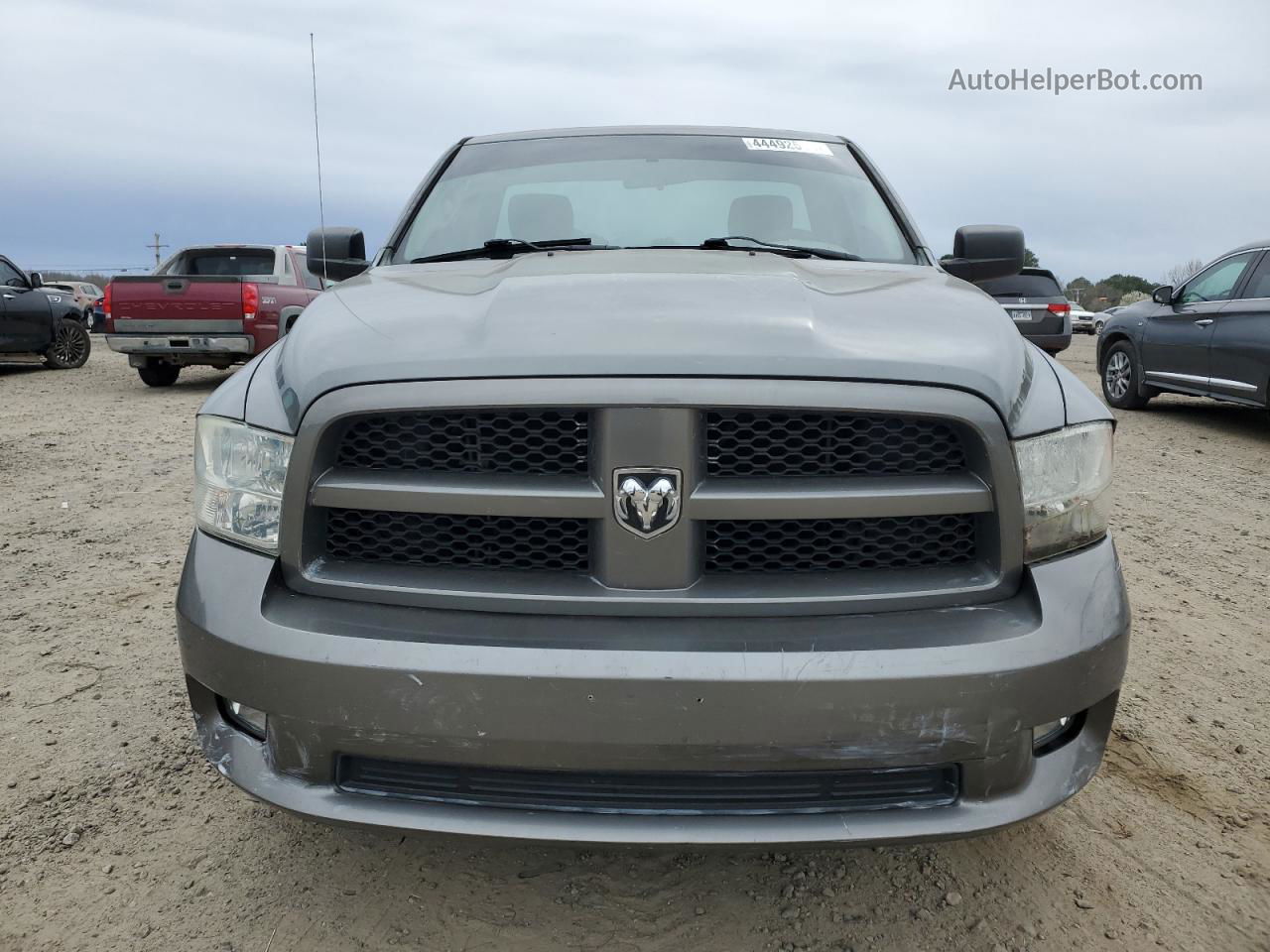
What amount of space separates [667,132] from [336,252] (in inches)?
48.1

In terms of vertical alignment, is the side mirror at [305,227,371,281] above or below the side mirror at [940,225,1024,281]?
below

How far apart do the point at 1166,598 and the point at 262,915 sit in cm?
363

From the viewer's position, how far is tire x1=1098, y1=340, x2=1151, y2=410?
32.9 feet

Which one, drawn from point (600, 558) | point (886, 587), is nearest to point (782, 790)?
point (886, 587)

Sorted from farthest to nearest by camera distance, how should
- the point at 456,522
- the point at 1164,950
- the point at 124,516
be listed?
the point at 124,516, the point at 1164,950, the point at 456,522

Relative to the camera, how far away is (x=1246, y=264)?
8477 millimetres

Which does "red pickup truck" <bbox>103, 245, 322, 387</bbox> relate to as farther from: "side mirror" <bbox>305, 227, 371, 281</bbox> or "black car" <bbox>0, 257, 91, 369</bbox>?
"side mirror" <bbox>305, 227, 371, 281</bbox>

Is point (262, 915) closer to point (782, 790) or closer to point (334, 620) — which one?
point (334, 620)

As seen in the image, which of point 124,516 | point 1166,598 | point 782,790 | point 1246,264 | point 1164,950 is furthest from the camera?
point 1246,264

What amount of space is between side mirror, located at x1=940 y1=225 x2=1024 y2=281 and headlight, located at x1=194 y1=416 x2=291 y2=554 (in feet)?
7.36

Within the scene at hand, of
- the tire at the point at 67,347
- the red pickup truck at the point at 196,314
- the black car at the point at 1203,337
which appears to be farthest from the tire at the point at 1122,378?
the tire at the point at 67,347

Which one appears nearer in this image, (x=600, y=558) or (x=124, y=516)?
(x=600, y=558)

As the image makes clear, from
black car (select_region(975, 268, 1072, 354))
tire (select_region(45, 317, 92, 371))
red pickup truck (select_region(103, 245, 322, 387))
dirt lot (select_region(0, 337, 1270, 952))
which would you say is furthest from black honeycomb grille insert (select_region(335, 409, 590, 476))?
tire (select_region(45, 317, 92, 371))

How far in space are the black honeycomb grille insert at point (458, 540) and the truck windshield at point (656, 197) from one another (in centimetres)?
133
